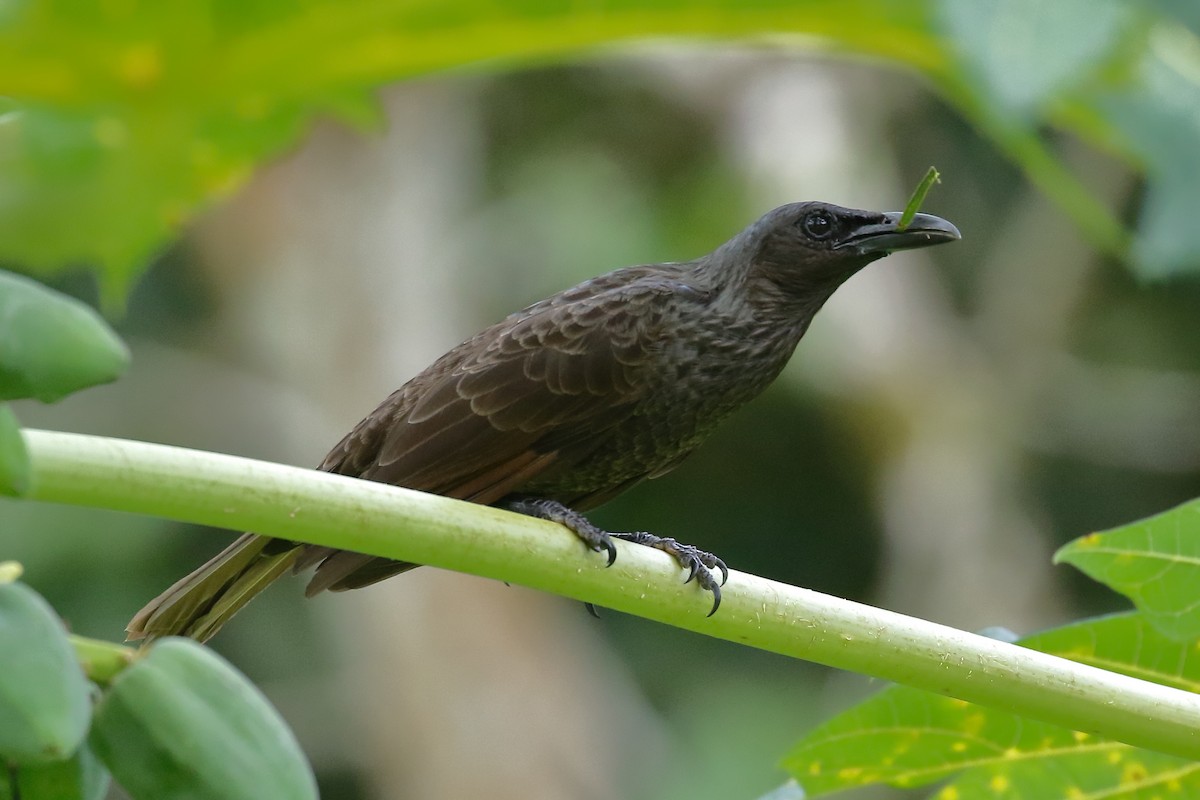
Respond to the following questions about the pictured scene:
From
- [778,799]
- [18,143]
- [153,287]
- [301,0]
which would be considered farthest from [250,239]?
[778,799]

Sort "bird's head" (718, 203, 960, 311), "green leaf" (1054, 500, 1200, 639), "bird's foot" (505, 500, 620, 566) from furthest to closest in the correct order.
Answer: "bird's head" (718, 203, 960, 311) → "bird's foot" (505, 500, 620, 566) → "green leaf" (1054, 500, 1200, 639)

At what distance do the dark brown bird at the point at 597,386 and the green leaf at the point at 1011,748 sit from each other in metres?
0.49

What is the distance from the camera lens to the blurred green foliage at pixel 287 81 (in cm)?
218

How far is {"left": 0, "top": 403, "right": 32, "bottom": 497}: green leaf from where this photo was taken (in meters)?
1.00

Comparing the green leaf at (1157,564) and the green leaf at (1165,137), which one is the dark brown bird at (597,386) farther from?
the green leaf at (1157,564)

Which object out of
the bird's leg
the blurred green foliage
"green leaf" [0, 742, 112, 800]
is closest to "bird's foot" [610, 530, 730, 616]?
the bird's leg

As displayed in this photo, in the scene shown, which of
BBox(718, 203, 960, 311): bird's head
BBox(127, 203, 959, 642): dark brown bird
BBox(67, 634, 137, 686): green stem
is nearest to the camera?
BBox(67, 634, 137, 686): green stem

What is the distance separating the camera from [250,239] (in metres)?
8.13

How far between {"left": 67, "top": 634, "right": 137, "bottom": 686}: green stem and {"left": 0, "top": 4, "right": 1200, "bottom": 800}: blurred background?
568 centimetres

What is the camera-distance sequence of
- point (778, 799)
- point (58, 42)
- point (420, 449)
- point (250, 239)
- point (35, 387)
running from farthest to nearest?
point (250, 239) → point (420, 449) → point (58, 42) → point (778, 799) → point (35, 387)

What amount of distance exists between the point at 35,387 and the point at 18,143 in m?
1.91

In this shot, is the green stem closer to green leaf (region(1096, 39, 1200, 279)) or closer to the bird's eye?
green leaf (region(1096, 39, 1200, 279))

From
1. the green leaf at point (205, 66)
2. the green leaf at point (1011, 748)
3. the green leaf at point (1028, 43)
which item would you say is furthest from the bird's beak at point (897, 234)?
the green leaf at point (1028, 43)

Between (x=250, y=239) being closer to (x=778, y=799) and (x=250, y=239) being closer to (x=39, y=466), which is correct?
(x=778, y=799)
